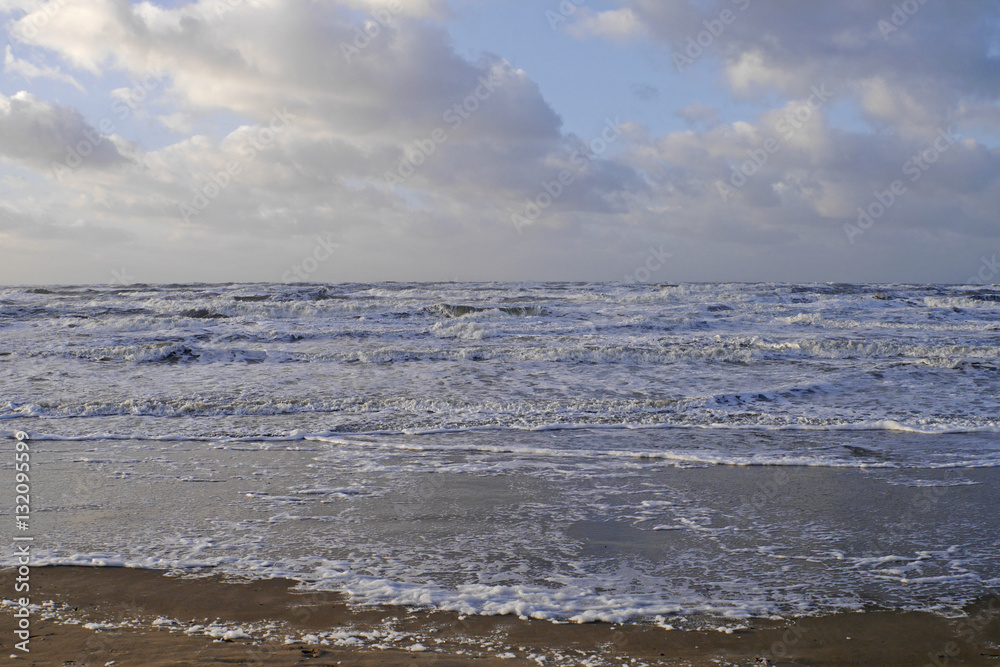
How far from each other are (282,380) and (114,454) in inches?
201

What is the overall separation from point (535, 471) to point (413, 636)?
333 cm

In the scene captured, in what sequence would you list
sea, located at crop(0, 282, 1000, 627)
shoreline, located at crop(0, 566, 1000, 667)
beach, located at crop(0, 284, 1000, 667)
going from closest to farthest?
shoreline, located at crop(0, 566, 1000, 667) → beach, located at crop(0, 284, 1000, 667) → sea, located at crop(0, 282, 1000, 627)

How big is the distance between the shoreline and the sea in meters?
0.15

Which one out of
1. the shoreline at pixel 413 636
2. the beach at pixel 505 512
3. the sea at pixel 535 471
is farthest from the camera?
the sea at pixel 535 471

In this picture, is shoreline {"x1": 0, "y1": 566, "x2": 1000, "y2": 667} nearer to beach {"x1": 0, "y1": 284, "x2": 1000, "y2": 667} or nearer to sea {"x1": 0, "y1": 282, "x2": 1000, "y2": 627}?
beach {"x1": 0, "y1": 284, "x2": 1000, "y2": 667}

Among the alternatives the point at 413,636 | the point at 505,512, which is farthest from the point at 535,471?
the point at 413,636

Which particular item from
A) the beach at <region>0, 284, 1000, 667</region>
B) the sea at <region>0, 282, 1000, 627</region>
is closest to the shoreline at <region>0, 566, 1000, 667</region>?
the beach at <region>0, 284, 1000, 667</region>

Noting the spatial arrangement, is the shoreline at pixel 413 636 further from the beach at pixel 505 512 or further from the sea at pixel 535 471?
the sea at pixel 535 471

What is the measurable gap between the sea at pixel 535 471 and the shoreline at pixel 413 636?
147mm

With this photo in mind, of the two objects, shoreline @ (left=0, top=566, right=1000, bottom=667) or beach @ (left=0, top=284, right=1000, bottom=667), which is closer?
shoreline @ (left=0, top=566, right=1000, bottom=667)

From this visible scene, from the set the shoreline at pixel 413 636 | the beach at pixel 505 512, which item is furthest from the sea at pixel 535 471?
the shoreline at pixel 413 636

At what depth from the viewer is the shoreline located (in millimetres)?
3045

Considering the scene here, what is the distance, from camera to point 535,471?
6496 mm

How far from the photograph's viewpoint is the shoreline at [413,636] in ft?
9.99
